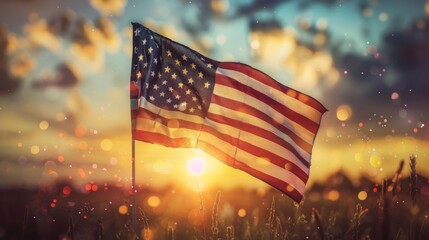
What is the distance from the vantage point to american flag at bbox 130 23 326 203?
342 inches

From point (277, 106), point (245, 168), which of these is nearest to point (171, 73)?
point (277, 106)

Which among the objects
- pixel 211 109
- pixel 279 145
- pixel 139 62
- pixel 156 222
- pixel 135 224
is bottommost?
pixel 135 224

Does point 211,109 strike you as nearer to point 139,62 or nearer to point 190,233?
point 139,62

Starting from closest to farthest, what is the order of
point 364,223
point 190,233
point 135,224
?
point 135,224 → point 190,233 → point 364,223

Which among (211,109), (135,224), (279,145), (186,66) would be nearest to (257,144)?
(279,145)

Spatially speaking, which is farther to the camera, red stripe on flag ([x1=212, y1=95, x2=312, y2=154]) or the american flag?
red stripe on flag ([x1=212, y1=95, x2=312, y2=154])

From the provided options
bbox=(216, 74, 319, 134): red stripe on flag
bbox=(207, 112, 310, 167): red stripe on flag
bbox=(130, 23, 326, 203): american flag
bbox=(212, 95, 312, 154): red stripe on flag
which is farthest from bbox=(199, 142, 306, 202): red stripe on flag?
bbox=(216, 74, 319, 134): red stripe on flag

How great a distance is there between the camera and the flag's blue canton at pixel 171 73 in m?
8.69

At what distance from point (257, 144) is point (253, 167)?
39 cm

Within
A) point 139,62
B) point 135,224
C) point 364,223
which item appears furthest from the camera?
point 364,223

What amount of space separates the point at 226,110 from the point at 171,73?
1.09 metres

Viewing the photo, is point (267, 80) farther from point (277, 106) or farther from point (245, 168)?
point (245, 168)

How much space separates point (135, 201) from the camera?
275 inches

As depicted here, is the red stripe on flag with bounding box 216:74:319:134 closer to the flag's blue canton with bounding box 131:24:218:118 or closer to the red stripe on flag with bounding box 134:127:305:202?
the flag's blue canton with bounding box 131:24:218:118
